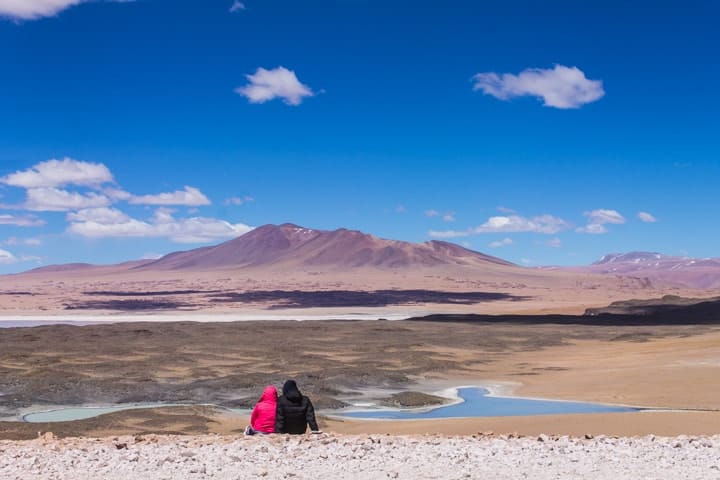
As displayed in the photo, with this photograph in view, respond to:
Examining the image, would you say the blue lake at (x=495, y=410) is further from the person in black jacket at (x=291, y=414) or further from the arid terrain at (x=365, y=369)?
the person in black jacket at (x=291, y=414)

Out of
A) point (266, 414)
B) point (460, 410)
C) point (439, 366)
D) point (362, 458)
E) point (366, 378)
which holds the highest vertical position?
point (266, 414)

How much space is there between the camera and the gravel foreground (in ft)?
33.4

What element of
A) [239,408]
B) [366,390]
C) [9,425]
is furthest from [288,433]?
[366,390]

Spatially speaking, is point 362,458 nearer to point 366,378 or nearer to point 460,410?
point 460,410

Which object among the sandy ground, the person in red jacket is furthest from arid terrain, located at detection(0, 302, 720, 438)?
the person in red jacket

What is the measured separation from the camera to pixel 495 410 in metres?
22.4

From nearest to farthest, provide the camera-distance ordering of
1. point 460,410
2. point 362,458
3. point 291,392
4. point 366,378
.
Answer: point 362,458
point 291,392
point 460,410
point 366,378

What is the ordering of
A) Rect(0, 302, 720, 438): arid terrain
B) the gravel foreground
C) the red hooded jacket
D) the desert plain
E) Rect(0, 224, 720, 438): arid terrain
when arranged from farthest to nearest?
Rect(0, 302, 720, 438): arid terrain < Rect(0, 224, 720, 438): arid terrain < the desert plain < the red hooded jacket < the gravel foreground

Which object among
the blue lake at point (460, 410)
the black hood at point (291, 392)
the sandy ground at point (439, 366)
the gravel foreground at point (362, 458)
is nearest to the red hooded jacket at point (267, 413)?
the black hood at point (291, 392)

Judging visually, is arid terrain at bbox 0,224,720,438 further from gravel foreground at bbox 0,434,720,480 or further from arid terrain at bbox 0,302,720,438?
gravel foreground at bbox 0,434,720,480

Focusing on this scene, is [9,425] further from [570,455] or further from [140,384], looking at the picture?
[570,455]

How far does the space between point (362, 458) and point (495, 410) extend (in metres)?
11.9

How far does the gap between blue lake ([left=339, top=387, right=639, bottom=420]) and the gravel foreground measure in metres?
9.19

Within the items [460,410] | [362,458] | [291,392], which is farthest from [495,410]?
[362,458]
